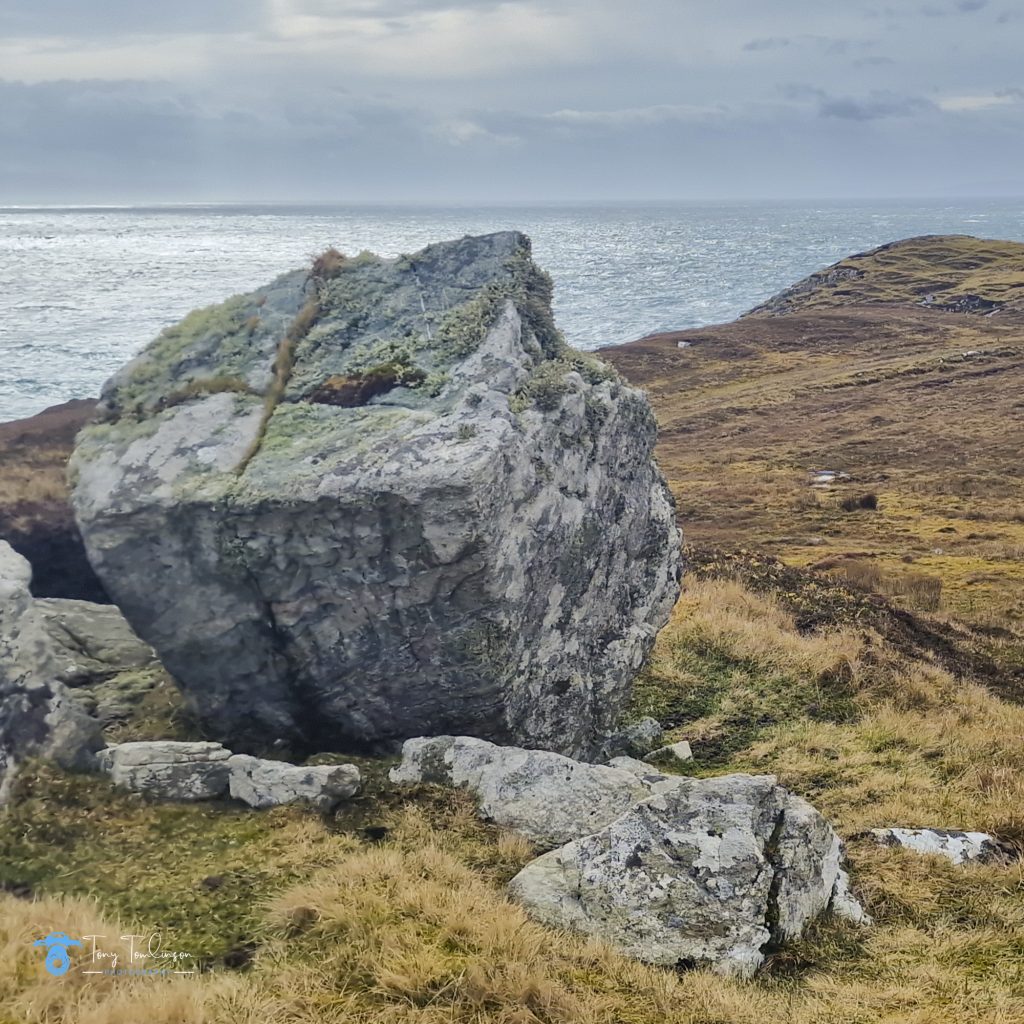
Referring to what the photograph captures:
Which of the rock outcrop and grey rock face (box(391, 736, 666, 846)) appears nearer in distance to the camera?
grey rock face (box(391, 736, 666, 846))

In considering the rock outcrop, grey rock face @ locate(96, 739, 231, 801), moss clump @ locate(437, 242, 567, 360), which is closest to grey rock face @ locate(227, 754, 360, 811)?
grey rock face @ locate(96, 739, 231, 801)

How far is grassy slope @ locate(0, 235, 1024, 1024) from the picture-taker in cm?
539

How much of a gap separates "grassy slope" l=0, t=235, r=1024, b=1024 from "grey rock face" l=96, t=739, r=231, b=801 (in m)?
0.24

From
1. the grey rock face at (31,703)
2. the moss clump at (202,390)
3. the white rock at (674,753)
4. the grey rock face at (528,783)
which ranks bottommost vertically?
the white rock at (674,753)

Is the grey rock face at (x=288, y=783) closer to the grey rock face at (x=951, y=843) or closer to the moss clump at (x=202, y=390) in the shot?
the moss clump at (x=202, y=390)

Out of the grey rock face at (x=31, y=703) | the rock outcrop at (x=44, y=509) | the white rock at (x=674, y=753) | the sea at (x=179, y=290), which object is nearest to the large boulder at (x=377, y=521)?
the white rock at (x=674, y=753)

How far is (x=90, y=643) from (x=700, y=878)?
27.8ft

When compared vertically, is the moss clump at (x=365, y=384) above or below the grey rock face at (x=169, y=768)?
above

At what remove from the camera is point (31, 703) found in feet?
26.8

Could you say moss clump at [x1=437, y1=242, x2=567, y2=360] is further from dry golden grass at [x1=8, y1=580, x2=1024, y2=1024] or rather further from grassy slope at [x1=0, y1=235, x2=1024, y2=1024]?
dry golden grass at [x1=8, y1=580, x2=1024, y2=1024]

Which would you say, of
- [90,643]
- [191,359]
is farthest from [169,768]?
[191,359]

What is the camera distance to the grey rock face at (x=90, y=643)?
34.8 ft

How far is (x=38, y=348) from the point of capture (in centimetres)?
5216

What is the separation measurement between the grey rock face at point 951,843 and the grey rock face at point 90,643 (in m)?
8.80
